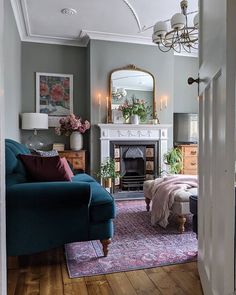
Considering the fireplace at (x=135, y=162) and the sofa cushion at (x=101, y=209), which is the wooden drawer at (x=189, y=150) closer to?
the fireplace at (x=135, y=162)

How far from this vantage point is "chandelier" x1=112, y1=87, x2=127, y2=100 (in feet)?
16.3

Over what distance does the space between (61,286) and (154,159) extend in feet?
11.6

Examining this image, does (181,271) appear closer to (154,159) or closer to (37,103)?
(154,159)

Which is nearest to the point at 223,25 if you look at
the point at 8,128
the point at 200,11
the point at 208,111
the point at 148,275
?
the point at 208,111

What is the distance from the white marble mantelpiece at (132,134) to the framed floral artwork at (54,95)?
888mm

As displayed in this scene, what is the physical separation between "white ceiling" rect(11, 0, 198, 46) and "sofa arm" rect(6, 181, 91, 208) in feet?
9.10

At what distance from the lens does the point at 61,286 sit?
1824 mm

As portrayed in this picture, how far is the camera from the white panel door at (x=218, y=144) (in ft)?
3.38

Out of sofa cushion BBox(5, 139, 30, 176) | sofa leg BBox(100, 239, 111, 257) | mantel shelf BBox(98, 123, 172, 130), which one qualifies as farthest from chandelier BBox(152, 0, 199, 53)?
sofa leg BBox(100, 239, 111, 257)

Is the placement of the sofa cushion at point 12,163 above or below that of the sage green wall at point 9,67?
below

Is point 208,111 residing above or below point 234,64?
below

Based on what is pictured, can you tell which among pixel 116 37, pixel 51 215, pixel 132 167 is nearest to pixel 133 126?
pixel 132 167

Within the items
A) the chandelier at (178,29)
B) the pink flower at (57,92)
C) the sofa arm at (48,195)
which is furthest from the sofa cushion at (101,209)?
the pink flower at (57,92)

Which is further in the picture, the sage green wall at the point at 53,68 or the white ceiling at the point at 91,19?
the sage green wall at the point at 53,68
